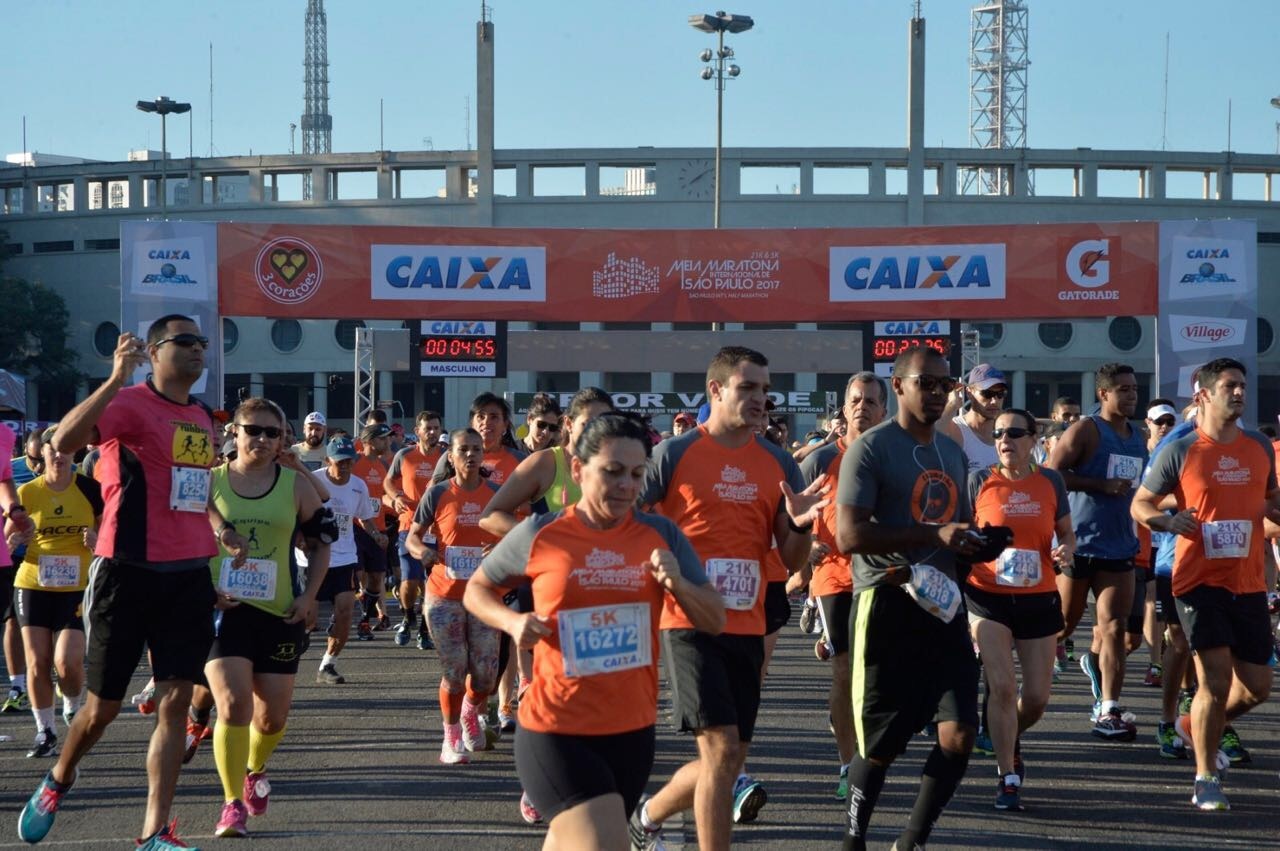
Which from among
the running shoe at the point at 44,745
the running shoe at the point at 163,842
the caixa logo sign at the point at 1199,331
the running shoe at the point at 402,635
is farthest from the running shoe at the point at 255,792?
the caixa logo sign at the point at 1199,331

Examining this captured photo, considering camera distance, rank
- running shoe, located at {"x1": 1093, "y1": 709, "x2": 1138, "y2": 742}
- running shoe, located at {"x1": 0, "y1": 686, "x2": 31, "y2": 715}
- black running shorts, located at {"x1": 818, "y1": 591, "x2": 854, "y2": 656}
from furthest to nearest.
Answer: running shoe, located at {"x1": 0, "y1": 686, "x2": 31, "y2": 715}
running shoe, located at {"x1": 1093, "y1": 709, "x2": 1138, "y2": 742}
black running shorts, located at {"x1": 818, "y1": 591, "x2": 854, "y2": 656}

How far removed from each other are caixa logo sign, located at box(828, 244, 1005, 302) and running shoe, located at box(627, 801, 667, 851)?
1731cm

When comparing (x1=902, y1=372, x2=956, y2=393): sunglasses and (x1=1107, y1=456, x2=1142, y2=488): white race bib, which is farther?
(x1=1107, y1=456, x2=1142, y2=488): white race bib

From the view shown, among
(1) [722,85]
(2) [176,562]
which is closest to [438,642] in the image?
(2) [176,562]

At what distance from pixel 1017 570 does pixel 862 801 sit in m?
2.34

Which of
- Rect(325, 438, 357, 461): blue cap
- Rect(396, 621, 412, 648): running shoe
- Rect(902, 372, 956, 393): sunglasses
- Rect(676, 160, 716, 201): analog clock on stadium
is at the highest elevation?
Rect(676, 160, 716, 201): analog clock on stadium

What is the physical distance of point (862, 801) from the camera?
607 centimetres

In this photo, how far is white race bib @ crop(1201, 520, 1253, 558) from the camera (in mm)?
7770

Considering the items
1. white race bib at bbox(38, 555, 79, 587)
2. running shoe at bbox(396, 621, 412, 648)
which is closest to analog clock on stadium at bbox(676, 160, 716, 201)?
running shoe at bbox(396, 621, 412, 648)

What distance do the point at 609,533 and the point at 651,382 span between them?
50683mm

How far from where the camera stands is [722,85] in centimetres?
4409

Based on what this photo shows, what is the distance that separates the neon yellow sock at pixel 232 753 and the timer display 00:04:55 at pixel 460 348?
15436 mm

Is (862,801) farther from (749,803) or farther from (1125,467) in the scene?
(1125,467)

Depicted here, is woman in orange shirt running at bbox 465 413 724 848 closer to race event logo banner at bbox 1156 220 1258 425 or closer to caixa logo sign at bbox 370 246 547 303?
caixa logo sign at bbox 370 246 547 303
